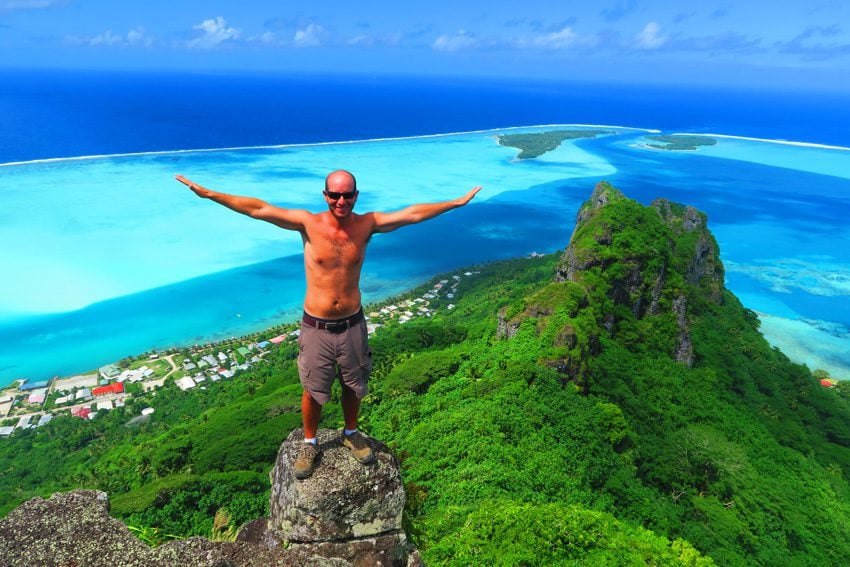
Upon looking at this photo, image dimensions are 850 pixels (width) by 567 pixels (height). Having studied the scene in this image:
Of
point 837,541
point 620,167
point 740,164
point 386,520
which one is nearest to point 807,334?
point 837,541

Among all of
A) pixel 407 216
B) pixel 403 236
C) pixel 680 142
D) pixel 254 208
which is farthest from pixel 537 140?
pixel 254 208

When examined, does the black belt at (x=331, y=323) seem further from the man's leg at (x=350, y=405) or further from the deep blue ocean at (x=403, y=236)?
the deep blue ocean at (x=403, y=236)

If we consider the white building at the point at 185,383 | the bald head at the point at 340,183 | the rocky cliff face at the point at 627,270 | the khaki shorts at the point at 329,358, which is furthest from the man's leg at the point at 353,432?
the white building at the point at 185,383

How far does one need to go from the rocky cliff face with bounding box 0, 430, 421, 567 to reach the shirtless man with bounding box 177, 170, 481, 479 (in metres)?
0.50

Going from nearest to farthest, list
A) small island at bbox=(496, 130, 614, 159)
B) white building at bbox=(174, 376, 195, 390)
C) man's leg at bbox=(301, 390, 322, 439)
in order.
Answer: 1. man's leg at bbox=(301, 390, 322, 439)
2. white building at bbox=(174, 376, 195, 390)
3. small island at bbox=(496, 130, 614, 159)

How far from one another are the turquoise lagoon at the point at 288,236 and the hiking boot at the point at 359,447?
170ft

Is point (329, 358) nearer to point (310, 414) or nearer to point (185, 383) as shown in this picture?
point (310, 414)

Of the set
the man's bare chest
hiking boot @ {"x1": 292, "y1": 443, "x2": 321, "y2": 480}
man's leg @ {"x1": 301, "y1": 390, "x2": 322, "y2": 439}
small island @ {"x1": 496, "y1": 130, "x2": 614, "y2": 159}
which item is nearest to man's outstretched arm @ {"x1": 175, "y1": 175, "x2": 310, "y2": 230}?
the man's bare chest

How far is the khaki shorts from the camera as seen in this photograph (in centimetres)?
686

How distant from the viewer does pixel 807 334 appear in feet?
192

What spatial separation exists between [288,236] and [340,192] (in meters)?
80.9

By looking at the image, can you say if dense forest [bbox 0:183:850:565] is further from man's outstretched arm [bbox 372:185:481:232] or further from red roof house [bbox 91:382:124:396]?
man's outstretched arm [bbox 372:185:481:232]

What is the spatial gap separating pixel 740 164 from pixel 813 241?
71.7 metres

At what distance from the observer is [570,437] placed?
2239 cm
